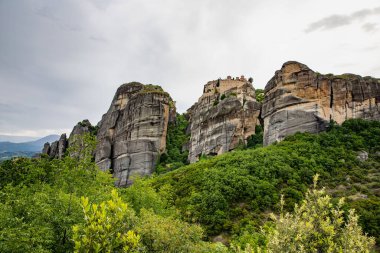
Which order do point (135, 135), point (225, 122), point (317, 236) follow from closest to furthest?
point (317, 236), point (225, 122), point (135, 135)

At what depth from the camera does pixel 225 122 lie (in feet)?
281

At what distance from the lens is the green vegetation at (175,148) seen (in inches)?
3474

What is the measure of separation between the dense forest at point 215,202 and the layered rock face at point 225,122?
4.11 m

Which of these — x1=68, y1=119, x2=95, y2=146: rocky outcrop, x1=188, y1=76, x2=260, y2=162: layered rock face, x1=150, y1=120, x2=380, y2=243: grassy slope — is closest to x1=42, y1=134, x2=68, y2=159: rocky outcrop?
x1=68, y1=119, x2=95, y2=146: rocky outcrop

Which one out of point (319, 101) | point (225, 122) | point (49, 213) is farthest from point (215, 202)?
point (225, 122)

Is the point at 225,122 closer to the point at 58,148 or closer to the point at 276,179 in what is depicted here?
the point at 276,179

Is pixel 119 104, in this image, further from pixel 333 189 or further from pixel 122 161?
pixel 333 189

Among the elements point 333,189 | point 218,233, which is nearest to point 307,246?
point 218,233

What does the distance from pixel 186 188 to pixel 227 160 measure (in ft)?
36.1

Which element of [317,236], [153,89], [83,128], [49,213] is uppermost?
[153,89]

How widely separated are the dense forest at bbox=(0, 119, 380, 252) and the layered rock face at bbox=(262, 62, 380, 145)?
124 inches

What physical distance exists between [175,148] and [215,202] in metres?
49.0

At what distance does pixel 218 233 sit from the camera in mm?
44656

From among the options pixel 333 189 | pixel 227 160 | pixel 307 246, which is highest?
pixel 227 160
